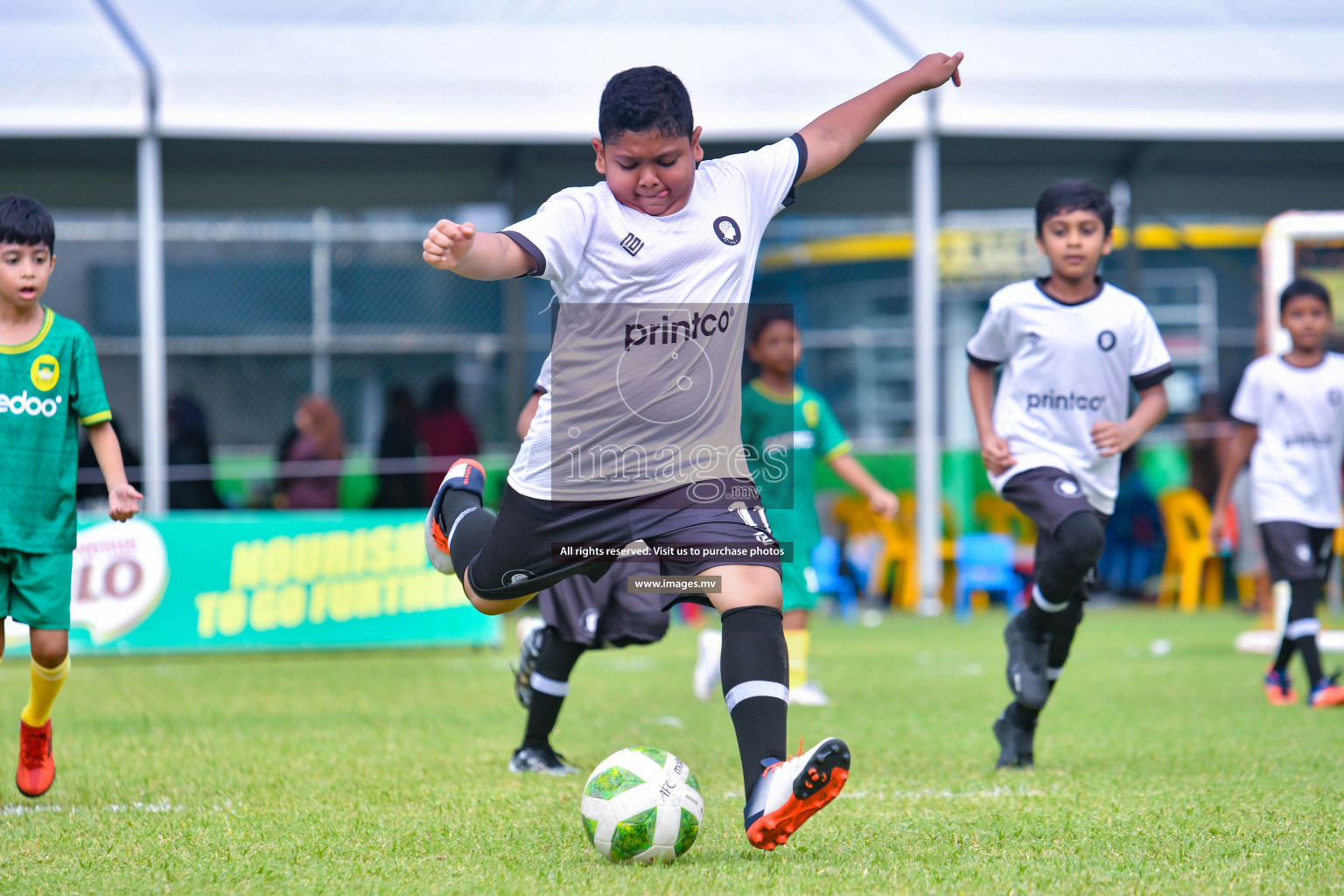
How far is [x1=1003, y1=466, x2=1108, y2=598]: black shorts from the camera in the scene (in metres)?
4.68

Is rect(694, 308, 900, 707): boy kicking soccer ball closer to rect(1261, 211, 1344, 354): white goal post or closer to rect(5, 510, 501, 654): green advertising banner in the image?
rect(5, 510, 501, 654): green advertising banner

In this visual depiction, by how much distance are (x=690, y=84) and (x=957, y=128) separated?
7.57 feet

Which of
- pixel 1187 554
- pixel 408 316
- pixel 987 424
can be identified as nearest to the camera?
pixel 987 424

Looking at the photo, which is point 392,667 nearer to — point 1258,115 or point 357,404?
point 357,404

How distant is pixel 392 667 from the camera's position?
8852 mm

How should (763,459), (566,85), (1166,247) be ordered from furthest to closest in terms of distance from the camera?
(1166,247), (566,85), (763,459)

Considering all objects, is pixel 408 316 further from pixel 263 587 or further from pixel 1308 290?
pixel 1308 290

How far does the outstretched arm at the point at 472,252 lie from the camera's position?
3.10m

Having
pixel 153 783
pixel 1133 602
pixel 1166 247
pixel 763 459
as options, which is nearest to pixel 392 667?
pixel 763 459

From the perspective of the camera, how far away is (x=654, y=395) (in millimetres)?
3525

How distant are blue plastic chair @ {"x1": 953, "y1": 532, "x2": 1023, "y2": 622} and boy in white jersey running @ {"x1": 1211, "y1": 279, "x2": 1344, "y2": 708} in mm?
5635

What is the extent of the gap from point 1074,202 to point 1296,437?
108 inches

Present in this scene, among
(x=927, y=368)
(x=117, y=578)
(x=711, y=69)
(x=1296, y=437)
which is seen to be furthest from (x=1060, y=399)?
(x=711, y=69)

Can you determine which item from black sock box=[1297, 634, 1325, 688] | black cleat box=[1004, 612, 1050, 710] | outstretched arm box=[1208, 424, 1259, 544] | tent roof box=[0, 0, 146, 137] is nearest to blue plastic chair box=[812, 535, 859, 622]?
outstretched arm box=[1208, 424, 1259, 544]
